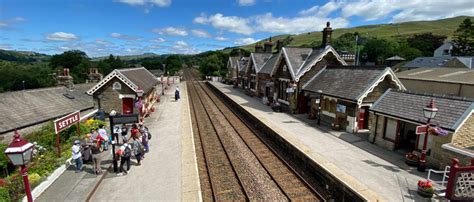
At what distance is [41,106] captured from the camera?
20.4 metres

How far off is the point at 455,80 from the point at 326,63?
1325 centimetres

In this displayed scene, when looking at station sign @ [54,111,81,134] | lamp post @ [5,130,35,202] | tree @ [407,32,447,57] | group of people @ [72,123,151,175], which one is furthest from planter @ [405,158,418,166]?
tree @ [407,32,447,57]

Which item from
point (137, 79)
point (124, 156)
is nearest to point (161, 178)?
point (124, 156)

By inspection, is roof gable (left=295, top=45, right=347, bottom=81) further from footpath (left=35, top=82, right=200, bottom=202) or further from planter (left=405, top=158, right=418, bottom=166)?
footpath (left=35, top=82, right=200, bottom=202)

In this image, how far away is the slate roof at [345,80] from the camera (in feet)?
55.7

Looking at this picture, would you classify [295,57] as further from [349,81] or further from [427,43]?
[427,43]

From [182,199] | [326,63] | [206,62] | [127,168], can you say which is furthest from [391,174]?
[206,62]

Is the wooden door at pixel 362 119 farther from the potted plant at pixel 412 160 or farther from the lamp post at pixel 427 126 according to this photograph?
the lamp post at pixel 427 126

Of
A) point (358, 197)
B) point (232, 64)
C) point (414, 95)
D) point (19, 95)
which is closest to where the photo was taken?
point (358, 197)

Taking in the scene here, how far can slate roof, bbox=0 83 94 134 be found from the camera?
669 inches

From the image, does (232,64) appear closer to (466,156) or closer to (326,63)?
(326,63)

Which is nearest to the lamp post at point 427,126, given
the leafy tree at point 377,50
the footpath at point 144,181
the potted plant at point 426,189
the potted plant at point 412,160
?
the potted plant at point 412,160

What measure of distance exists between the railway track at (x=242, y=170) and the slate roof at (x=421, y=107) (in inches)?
266

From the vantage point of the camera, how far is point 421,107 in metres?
12.8
